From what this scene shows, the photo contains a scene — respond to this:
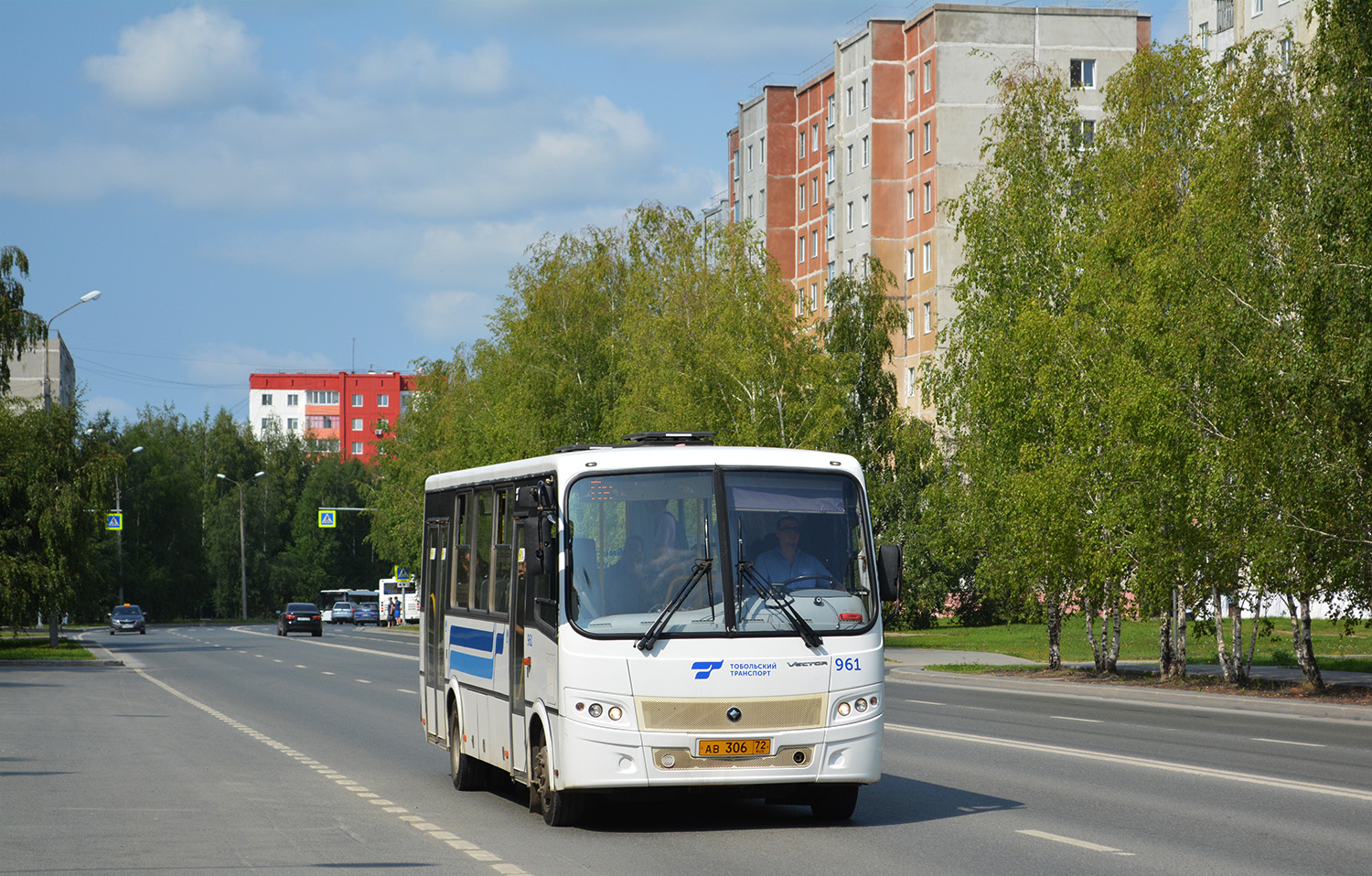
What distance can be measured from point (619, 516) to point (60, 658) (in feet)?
119

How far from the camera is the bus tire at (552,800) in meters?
11.6

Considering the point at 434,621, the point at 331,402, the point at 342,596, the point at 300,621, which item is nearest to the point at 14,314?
the point at 300,621

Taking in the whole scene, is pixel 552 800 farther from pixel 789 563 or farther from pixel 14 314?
pixel 14 314

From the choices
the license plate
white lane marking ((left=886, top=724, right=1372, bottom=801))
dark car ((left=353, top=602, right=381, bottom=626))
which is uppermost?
the license plate

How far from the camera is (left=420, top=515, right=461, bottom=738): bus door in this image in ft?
51.2

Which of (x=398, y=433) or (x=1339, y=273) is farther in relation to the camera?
(x=398, y=433)

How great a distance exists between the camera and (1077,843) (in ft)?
34.7

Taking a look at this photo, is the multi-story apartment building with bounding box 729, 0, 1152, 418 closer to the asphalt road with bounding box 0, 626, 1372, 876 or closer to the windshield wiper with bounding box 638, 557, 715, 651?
the asphalt road with bounding box 0, 626, 1372, 876

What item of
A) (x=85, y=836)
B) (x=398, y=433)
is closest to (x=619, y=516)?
(x=85, y=836)

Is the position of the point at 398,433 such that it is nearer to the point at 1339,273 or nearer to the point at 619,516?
the point at 1339,273

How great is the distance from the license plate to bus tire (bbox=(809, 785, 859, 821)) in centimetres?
89

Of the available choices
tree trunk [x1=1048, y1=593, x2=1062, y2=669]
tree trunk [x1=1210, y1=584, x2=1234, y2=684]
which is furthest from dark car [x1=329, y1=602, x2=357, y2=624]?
tree trunk [x1=1210, y1=584, x2=1234, y2=684]

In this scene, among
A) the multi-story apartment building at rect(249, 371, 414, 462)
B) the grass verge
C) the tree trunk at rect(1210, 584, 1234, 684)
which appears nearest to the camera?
the tree trunk at rect(1210, 584, 1234, 684)

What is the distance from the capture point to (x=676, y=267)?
5694 centimetres
